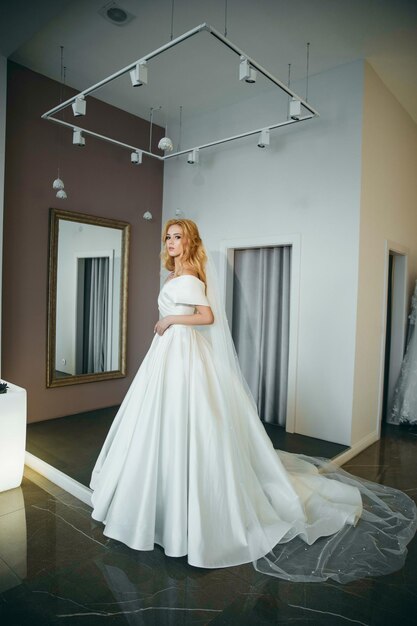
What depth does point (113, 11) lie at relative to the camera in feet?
11.1

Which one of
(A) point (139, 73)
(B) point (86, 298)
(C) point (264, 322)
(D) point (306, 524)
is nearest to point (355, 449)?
(C) point (264, 322)

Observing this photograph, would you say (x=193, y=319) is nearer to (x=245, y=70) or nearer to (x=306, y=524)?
(x=306, y=524)

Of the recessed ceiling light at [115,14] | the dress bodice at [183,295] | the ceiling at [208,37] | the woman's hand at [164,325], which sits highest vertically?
the ceiling at [208,37]

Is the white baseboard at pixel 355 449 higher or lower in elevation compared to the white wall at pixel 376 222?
lower

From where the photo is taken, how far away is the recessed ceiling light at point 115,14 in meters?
3.33

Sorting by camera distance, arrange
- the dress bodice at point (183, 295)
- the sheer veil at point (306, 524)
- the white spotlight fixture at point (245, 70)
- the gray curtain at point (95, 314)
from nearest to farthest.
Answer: the sheer veil at point (306, 524), the white spotlight fixture at point (245, 70), the dress bodice at point (183, 295), the gray curtain at point (95, 314)

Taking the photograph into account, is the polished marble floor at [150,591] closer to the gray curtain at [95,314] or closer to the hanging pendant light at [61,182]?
the gray curtain at [95,314]

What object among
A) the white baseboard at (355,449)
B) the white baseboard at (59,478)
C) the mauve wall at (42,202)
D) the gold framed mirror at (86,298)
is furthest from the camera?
the gold framed mirror at (86,298)

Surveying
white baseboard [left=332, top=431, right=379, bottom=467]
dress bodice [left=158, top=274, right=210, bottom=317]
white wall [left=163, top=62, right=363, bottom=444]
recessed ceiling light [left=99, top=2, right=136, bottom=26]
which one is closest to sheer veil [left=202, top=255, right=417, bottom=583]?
dress bodice [left=158, top=274, right=210, bottom=317]

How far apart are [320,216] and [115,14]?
2.46 metres

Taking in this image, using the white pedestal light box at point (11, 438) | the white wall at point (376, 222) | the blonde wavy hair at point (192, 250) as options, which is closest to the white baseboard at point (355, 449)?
the white wall at point (376, 222)

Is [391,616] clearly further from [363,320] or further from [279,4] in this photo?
[279,4]

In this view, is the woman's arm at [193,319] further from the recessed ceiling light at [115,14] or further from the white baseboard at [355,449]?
the recessed ceiling light at [115,14]

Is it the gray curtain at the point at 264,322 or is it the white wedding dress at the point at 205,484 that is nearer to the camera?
the white wedding dress at the point at 205,484
